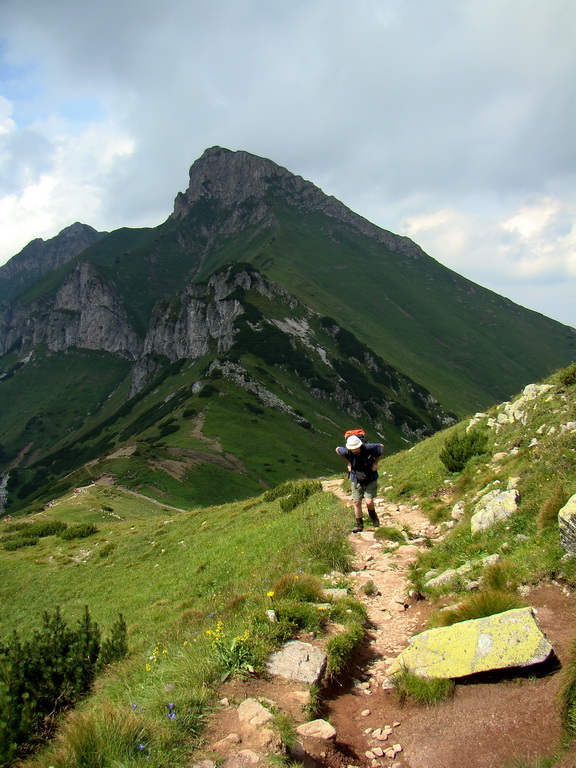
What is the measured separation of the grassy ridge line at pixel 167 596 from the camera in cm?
489

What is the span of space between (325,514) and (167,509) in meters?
45.2

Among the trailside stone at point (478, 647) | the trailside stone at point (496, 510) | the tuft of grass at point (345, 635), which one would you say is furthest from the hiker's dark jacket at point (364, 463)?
the trailside stone at point (478, 647)

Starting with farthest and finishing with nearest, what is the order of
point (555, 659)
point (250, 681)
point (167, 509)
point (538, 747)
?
point (167, 509)
point (250, 681)
point (555, 659)
point (538, 747)

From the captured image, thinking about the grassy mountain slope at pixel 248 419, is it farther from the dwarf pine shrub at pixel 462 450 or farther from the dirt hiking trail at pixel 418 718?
the dirt hiking trail at pixel 418 718

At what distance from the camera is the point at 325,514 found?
56.9ft

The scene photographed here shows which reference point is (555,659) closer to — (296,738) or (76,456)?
(296,738)

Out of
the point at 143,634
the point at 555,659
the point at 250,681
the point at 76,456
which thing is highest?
the point at 555,659

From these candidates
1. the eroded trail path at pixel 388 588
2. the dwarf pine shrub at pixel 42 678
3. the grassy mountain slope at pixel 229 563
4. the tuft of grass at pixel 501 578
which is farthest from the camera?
the tuft of grass at pixel 501 578

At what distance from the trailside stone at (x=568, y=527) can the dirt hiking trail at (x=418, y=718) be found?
27.3 inches

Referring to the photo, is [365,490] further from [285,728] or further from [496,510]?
[285,728]

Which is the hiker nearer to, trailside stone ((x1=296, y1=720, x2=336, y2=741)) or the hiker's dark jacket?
the hiker's dark jacket

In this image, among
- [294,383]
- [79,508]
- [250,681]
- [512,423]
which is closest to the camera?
[250,681]

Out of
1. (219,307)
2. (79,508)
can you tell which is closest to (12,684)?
(79,508)

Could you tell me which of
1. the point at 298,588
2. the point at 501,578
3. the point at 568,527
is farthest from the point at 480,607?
Result: the point at 298,588
